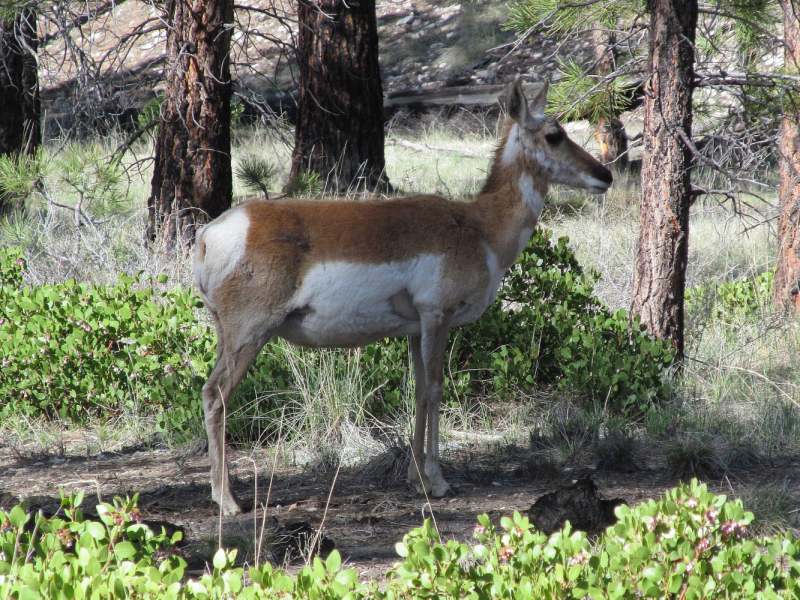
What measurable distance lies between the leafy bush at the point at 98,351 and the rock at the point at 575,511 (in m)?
2.97

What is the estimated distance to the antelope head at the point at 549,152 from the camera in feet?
16.2

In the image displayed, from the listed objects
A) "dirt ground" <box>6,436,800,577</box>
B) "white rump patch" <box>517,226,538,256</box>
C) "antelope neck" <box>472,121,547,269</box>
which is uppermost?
"antelope neck" <box>472,121,547,269</box>

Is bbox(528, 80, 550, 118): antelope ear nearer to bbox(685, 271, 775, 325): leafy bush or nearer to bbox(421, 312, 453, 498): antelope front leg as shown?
bbox(421, 312, 453, 498): antelope front leg

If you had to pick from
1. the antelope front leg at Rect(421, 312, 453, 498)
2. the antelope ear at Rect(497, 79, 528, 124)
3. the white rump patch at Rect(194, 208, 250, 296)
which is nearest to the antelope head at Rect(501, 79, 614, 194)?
the antelope ear at Rect(497, 79, 528, 124)

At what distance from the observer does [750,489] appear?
4543 mm

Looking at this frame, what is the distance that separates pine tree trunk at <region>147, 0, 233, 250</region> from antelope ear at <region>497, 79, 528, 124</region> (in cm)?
365

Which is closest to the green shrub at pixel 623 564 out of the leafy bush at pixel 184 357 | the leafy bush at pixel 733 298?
the leafy bush at pixel 184 357

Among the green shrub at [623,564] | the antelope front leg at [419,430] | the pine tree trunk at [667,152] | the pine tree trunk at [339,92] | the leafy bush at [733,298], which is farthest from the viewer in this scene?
the pine tree trunk at [339,92]

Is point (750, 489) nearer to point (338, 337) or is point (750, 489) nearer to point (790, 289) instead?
point (338, 337)

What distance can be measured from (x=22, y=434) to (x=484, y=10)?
88.8 feet

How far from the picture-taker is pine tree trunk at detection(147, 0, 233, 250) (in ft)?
25.0

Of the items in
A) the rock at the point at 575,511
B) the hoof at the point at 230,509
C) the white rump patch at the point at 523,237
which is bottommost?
the hoof at the point at 230,509

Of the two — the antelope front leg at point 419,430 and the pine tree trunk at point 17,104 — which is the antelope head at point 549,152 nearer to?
the antelope front leg at point 419,430

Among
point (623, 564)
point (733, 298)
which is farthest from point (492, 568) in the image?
point (733, 298)
